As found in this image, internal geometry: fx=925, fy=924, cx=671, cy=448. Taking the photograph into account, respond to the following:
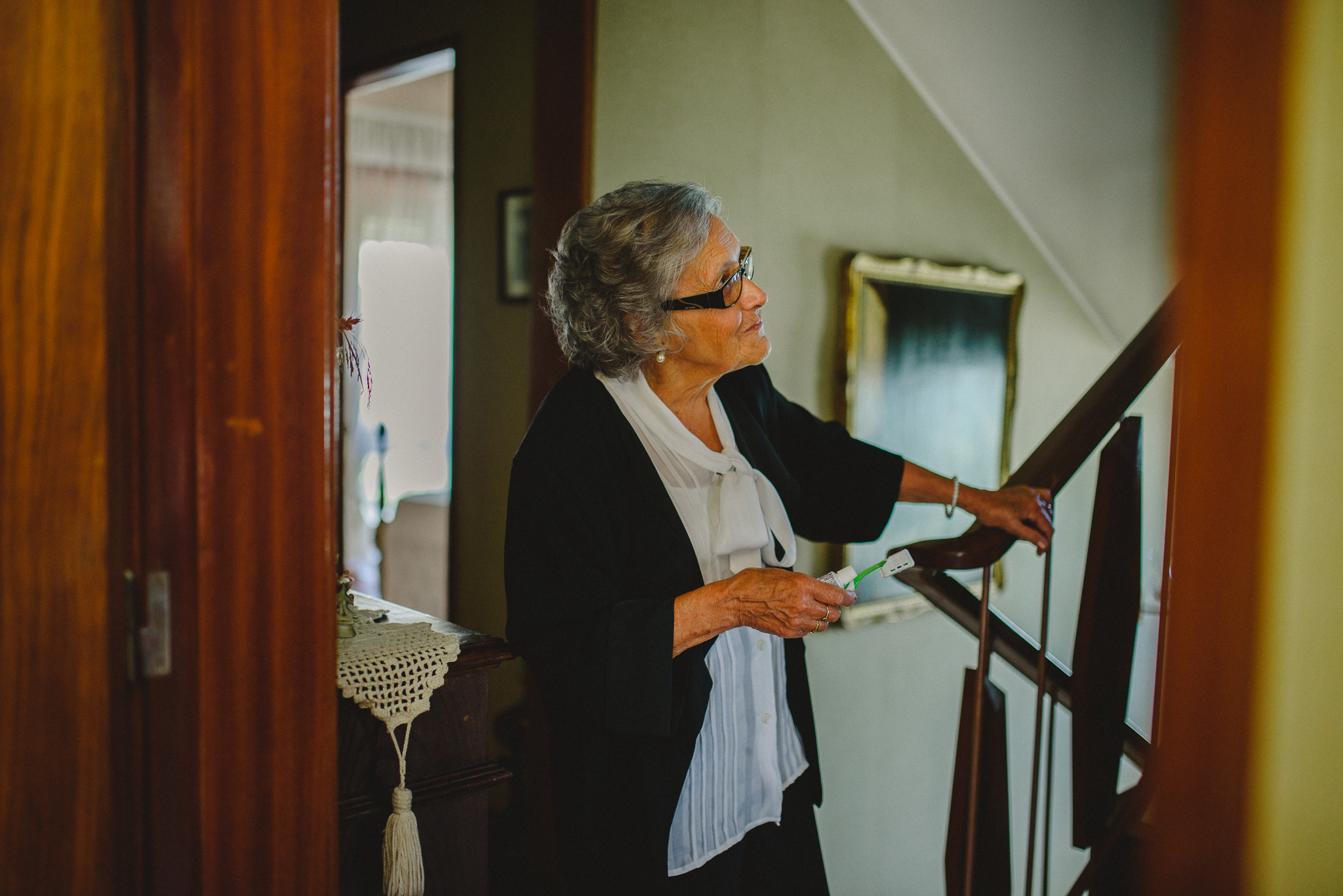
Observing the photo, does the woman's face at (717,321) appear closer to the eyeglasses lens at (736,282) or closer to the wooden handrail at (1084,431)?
the eyeglasses lens at (736,282)

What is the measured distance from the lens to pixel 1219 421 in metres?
0.49

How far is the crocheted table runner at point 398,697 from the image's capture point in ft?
3.64

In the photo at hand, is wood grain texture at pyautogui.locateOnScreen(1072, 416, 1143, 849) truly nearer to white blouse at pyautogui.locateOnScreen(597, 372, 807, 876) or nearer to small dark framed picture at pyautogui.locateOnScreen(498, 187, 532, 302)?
white blouse at pyautogui.locateOnScreen(597, 372, 807, 876)

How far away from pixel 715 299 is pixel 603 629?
0.54 meters

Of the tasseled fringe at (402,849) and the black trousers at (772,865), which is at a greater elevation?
the tasseled fringe at (402,849)

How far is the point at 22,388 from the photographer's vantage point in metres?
0.66

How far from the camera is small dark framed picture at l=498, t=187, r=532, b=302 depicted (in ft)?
8.64

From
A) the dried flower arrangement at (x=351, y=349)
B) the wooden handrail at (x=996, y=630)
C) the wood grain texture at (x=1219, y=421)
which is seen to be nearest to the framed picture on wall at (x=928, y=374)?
the wooden handrail at (x=996, y=630)

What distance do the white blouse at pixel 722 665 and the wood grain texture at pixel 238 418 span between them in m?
0.65

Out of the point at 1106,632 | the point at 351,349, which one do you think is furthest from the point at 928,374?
the point at 351,349

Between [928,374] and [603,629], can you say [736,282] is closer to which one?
[603,629]

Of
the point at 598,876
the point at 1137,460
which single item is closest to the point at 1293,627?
the point at 1137,460

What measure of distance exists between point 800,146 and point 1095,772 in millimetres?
1735

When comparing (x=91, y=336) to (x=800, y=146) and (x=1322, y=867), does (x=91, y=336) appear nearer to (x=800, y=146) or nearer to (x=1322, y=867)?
(x=1322, y=867)
